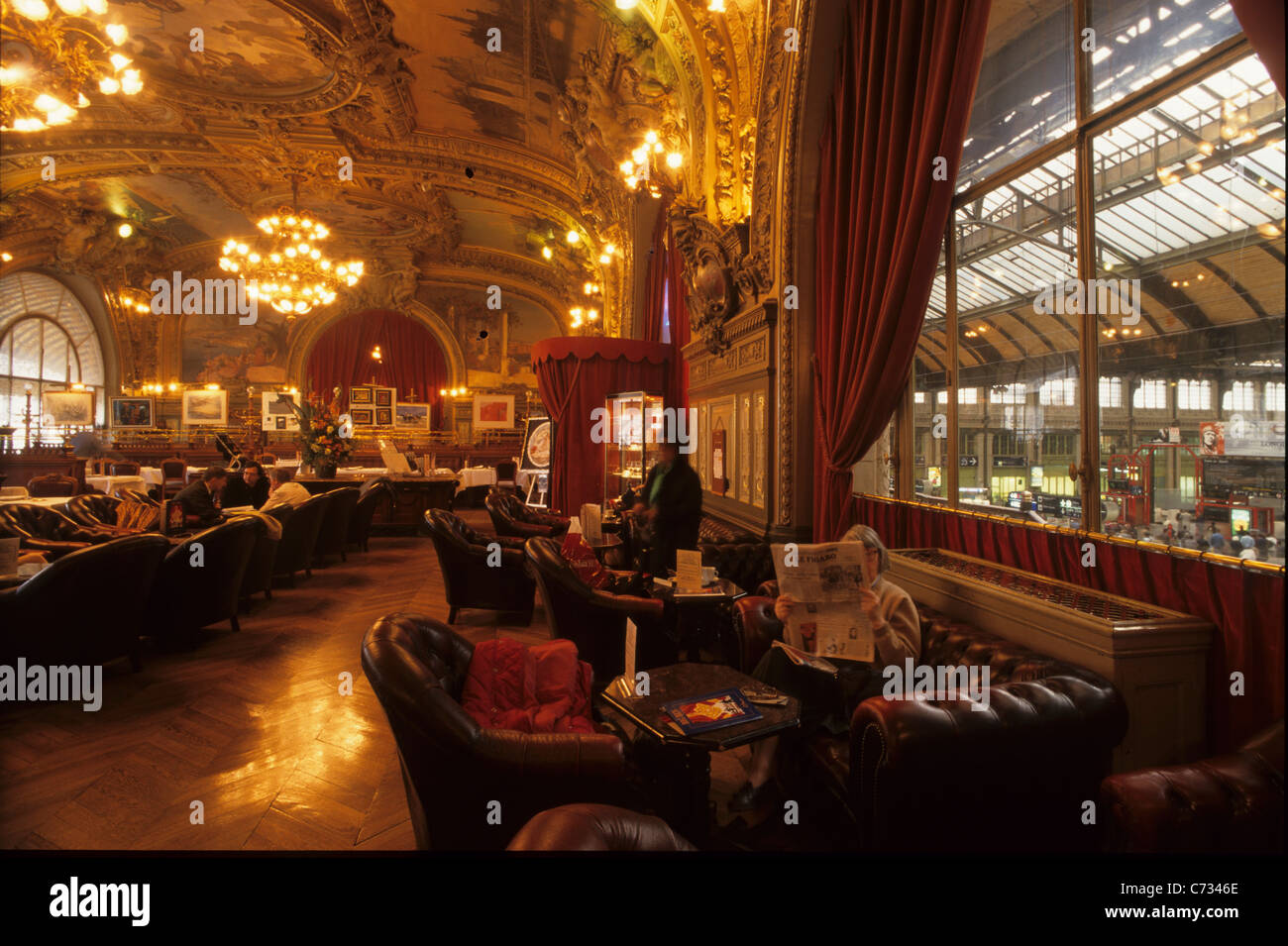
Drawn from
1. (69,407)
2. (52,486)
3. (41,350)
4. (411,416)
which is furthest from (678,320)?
(41,350)

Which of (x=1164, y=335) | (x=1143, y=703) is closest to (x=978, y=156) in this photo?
(x=1164, y=335)

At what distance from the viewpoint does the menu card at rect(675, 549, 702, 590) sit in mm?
3018

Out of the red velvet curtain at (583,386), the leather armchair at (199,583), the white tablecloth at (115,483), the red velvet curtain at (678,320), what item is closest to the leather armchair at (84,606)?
the leather armchair at (199,583)

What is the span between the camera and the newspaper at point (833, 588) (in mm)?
2111

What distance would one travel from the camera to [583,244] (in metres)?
12.1

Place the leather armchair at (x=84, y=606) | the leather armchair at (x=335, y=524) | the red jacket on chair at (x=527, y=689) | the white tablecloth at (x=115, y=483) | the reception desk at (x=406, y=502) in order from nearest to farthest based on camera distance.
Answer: the red jacket on chair at (x=527, y=689)
the leather armchair at (x=84, y=606)
the leather armchair at (x=335, y=524)
the white tablecloth at (x=115, y=483)
the reception desk at (x=406, y=502)

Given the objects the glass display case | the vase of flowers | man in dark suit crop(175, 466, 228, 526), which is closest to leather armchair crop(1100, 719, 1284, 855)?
the glass display case

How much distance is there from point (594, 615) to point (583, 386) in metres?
5.61

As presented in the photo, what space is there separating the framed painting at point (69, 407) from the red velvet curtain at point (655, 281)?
42.2ft

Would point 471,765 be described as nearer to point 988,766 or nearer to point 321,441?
point 988,766

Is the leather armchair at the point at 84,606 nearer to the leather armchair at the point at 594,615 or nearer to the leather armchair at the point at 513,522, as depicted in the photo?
the leather armchair at the point at 594,615
